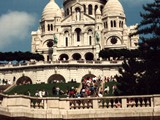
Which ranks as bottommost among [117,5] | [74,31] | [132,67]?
[132,67]

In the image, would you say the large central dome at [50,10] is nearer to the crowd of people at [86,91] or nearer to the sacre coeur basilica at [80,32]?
the sacre coeur basilica at [80,32]

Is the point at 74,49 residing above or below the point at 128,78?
above

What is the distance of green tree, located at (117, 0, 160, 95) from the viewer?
84.4 ft

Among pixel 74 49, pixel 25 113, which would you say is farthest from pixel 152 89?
pixel 74 49

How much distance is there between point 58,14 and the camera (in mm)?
91375

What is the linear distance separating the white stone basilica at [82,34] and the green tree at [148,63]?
2021 inches

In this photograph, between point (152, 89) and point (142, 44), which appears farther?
point (142, 44)

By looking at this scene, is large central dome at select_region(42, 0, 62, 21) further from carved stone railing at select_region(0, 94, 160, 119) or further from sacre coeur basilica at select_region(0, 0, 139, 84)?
carved stone railing at select_region(0, 94, 160, 119)

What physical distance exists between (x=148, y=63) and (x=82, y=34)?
202ft

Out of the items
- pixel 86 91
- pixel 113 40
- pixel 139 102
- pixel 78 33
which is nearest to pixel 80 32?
pixel 78 33

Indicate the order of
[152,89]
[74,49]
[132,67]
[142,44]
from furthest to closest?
[74,49] < [132,67] < [142,44] < [152,89]

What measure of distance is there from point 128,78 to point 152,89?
12.7 feet

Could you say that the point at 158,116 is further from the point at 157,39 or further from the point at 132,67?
the point at 132,67

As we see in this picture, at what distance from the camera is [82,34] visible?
8794 centimetres
